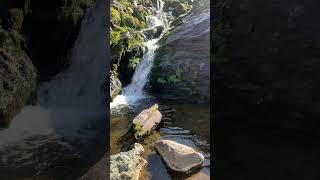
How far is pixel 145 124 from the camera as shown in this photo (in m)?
9.38

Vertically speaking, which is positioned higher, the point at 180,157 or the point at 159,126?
the point at 159,126

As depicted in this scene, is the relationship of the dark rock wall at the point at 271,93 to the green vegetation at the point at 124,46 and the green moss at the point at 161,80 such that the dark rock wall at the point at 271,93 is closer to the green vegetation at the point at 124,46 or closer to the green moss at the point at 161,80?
the green moss at the point at 161,80

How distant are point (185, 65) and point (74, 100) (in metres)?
5.44

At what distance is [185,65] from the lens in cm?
1479

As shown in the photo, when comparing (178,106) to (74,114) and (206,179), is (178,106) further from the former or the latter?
(206,179)

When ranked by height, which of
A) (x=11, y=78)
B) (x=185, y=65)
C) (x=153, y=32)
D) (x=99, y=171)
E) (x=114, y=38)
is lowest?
(x=99, y=171)

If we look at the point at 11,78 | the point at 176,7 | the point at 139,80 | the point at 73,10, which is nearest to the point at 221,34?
the point at 73,10

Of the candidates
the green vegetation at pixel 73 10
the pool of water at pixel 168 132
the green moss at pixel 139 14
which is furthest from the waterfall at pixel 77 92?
the green moss at pixel 139 14

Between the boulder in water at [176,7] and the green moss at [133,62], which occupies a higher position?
the boulder in water at [176,7]

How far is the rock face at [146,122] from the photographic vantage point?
29.3 ft

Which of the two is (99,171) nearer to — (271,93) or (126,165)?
(126,165)

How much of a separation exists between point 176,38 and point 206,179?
9887 millimetres

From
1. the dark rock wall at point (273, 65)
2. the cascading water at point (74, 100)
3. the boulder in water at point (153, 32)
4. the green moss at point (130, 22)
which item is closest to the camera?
the dark rock wall at point (273, 65)

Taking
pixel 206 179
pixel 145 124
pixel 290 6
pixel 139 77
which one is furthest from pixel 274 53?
pixel 139 77
